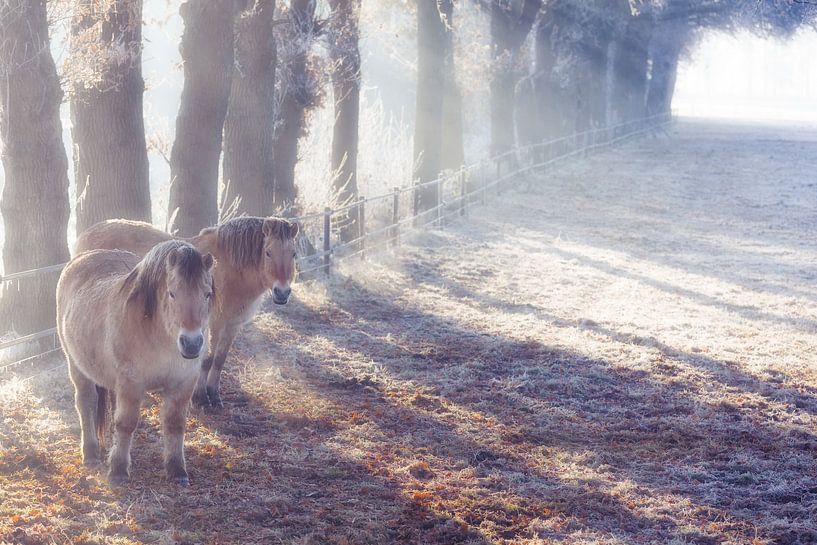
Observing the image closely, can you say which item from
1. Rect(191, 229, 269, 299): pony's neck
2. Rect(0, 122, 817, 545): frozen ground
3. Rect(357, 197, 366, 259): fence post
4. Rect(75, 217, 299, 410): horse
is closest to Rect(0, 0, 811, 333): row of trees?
Rect(357, 197, 366, 259): fence post

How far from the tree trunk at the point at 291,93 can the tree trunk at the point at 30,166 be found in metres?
4.77

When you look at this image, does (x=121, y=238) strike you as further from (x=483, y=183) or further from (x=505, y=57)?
(x=505, y=57)

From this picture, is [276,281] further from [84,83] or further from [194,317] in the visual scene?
[84,83]

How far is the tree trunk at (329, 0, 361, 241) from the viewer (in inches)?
575

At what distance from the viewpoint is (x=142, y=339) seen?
546 cm

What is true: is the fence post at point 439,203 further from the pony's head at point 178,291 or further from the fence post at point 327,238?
the pony's head at point 178,291

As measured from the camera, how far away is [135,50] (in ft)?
29.8

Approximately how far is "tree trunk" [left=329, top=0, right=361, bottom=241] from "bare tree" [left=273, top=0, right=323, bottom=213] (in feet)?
3.08

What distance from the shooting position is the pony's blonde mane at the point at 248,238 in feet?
24.1

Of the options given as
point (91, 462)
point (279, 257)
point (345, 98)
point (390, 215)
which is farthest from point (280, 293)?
point (390, 215)

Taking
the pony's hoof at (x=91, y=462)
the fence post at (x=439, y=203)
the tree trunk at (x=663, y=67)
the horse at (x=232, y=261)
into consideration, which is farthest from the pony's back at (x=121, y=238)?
the tree trunk at (x=663, y=67)

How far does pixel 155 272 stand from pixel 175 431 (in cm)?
109

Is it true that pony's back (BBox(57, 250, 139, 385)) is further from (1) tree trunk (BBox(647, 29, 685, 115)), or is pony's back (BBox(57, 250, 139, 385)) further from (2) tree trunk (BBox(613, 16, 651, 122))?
(1) tree trunk (BBox(647, 29, 685, 115))

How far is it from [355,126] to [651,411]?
31.0ft
